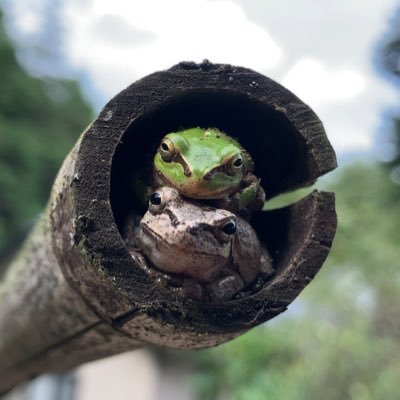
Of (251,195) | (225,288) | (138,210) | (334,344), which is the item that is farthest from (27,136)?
(225,288)

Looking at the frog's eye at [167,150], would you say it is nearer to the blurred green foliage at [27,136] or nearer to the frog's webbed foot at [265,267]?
the frog's webbed foot at [265,267]

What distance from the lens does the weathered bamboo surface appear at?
1297 mm

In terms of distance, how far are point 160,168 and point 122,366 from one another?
10.1 meters

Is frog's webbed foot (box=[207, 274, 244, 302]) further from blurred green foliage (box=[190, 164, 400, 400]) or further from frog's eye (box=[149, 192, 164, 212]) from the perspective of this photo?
blurred green foliage (box=[190, 164, 400, 400])

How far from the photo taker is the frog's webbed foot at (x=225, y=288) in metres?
1.42

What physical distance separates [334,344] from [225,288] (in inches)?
308

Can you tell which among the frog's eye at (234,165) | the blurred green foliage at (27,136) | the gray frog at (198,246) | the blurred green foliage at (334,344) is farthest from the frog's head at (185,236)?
the blurred green foliage at (27,136)

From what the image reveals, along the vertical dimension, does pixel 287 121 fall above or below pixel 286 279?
above

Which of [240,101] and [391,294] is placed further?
[391,294]

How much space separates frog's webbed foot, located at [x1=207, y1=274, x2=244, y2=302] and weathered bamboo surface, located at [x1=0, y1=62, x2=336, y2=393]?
2.7 inches

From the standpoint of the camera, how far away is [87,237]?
129cm

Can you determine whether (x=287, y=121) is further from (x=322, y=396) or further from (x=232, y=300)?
(x=322, y=396)

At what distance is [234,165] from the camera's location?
150 cm

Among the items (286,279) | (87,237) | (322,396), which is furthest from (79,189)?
(322,396)
